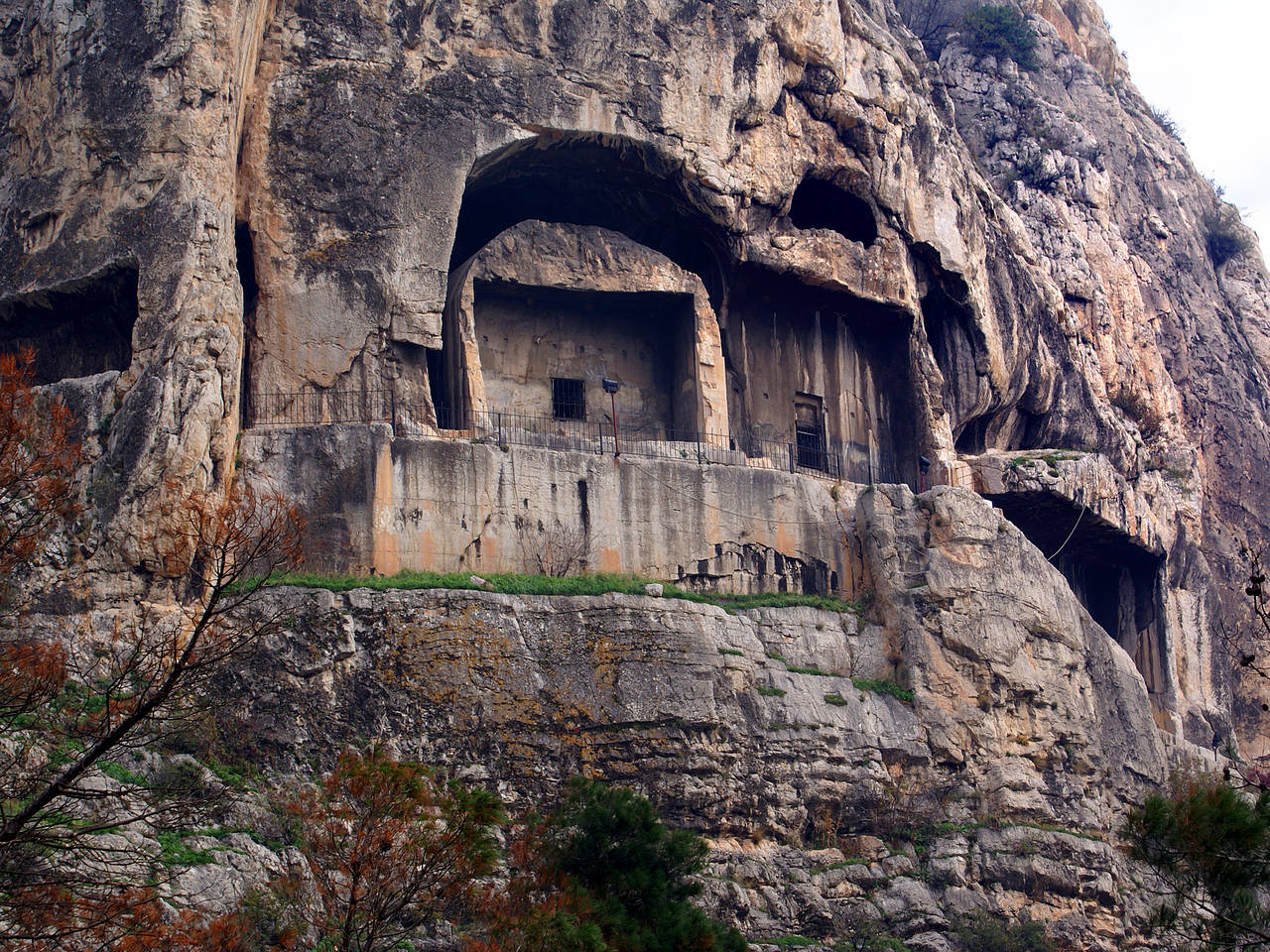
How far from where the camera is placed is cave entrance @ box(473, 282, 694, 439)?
107ft

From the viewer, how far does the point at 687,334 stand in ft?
107

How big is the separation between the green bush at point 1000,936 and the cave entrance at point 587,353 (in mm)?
11589

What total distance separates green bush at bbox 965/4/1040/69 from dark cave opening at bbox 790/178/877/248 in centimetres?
1140

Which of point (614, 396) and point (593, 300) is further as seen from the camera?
point (593, 300)

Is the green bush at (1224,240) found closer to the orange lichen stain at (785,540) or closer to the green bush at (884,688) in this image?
the orange lichen stain at (785,540)

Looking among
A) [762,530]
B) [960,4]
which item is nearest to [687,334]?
[762,530]

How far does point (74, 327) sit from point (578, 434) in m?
9.96

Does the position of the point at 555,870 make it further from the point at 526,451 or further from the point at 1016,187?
the point at 1016,187

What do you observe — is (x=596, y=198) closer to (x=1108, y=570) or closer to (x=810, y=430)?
(x=810, y=430)

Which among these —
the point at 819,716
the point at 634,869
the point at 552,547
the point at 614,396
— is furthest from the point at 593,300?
the point at 634,869

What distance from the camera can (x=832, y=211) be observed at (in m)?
35.2

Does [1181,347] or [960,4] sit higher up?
[960,4]

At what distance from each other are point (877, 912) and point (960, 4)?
29401 millimetres

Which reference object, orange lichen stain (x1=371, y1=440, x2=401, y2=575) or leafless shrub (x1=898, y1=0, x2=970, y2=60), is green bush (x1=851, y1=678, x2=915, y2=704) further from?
leafless shrub (x1=898, y1=0, x2=970, y2=60)
